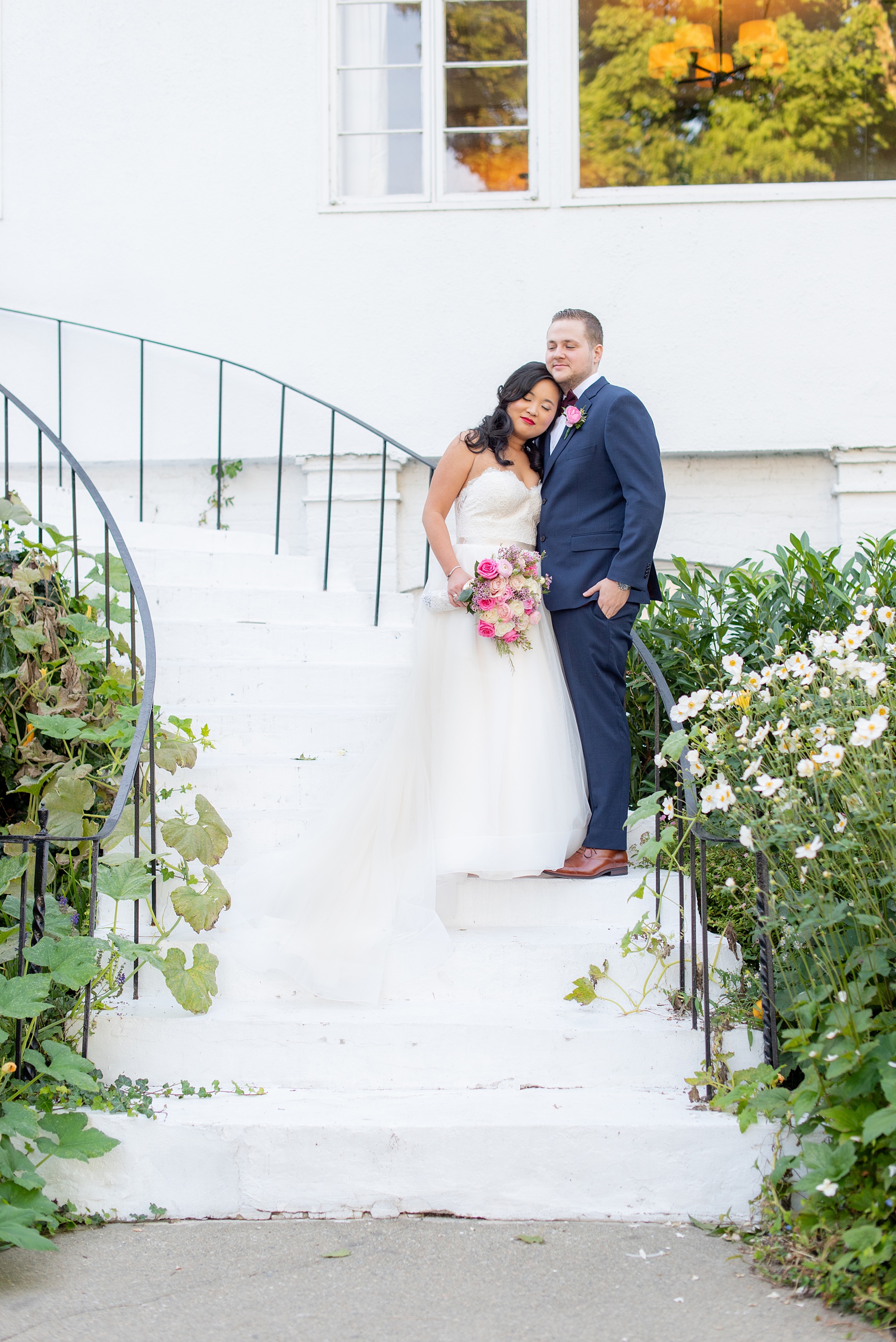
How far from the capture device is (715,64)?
6.35m

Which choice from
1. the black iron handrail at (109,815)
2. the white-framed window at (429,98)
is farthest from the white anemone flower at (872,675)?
the white-framed window at (429,98)

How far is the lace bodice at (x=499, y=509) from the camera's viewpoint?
154 inches

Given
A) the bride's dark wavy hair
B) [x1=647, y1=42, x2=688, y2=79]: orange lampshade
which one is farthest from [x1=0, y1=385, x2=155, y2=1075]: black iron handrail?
[x1=647, y1=42, x2=688, y2=79]: orange lampshade

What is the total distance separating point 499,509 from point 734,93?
3.90 metres

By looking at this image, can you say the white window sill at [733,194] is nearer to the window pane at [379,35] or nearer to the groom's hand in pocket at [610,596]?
the window pane at [379,35]

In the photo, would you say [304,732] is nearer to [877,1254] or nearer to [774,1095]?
[774,1095]

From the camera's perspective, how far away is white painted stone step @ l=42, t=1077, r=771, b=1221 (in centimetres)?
279

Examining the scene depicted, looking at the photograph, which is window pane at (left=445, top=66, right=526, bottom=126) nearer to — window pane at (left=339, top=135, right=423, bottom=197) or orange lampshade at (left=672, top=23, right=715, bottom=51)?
window pane at (left=339, top=135, right=423, bottom=197)

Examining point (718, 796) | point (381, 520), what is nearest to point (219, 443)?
point (381, 520)

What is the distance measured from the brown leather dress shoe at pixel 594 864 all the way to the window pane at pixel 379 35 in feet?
15.4

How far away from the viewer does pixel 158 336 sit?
608 centimetres

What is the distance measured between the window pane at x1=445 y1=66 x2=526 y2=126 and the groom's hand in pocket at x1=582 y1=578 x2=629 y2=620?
3.63 meters

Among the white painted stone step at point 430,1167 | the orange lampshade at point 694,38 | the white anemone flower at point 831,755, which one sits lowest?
the white painted stone step at point 430,1167

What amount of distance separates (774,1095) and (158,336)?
5003 millimetres
